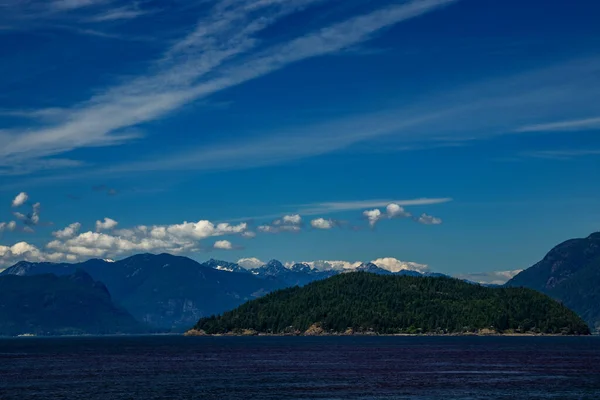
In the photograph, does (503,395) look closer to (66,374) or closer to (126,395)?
(126,395)

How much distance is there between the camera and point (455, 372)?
19025cm

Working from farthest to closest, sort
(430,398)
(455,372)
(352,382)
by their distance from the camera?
(455,372) < (352,382) < (430,398)

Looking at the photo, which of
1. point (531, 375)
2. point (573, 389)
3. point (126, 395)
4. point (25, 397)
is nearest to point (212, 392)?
point (126, 395)

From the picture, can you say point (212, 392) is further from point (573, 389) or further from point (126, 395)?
point (573, 389)

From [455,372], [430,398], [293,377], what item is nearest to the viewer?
[430,398]

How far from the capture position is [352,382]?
536 feet

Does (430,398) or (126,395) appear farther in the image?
(126,395)

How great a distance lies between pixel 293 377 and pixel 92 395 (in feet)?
171

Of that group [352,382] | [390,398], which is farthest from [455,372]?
[390,398]

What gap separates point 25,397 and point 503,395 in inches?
3339

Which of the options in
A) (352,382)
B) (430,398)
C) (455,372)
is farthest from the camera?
(455,372)

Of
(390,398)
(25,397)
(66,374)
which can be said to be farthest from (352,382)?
(66,374)

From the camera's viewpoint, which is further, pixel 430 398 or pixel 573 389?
pixel 573 389

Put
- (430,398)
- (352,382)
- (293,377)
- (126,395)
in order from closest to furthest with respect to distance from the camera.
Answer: (430,398) → (126,395) → (352,382) → (293,377)
